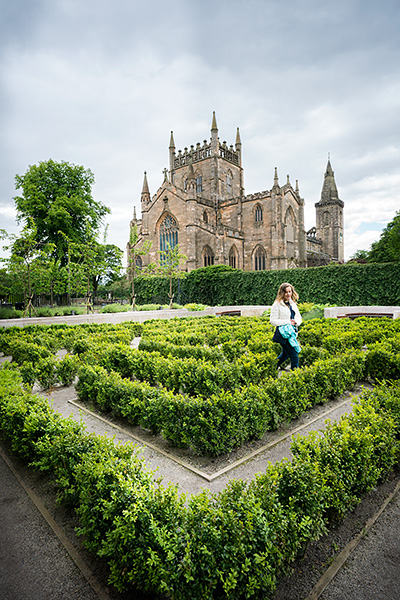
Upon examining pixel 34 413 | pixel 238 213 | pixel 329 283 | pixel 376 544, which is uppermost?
pixel 238 213

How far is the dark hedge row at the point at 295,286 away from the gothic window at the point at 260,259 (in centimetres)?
1197

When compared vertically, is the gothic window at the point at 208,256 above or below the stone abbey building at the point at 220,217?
below

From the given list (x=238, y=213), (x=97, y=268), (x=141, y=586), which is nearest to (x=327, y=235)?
(x=238, y=213)

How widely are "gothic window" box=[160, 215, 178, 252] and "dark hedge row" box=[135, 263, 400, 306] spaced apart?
320 inches

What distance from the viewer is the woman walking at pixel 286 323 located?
22.5 feet

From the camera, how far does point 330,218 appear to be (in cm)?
6725

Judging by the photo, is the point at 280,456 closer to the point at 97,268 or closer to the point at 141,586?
the point at 141,586

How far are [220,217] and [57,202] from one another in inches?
881

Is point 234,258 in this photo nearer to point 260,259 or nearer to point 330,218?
point 260,259

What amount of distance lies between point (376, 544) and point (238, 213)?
42187mm

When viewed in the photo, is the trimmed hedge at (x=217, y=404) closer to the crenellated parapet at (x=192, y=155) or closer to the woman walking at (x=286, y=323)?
the woman walking at (x=286, y=323)

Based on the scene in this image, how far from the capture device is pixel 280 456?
4.10 metres

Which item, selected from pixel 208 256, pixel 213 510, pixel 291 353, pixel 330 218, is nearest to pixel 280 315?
pixel 291 353

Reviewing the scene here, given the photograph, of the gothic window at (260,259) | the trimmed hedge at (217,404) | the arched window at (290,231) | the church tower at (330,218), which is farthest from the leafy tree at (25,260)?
the church tower at (330,218)
